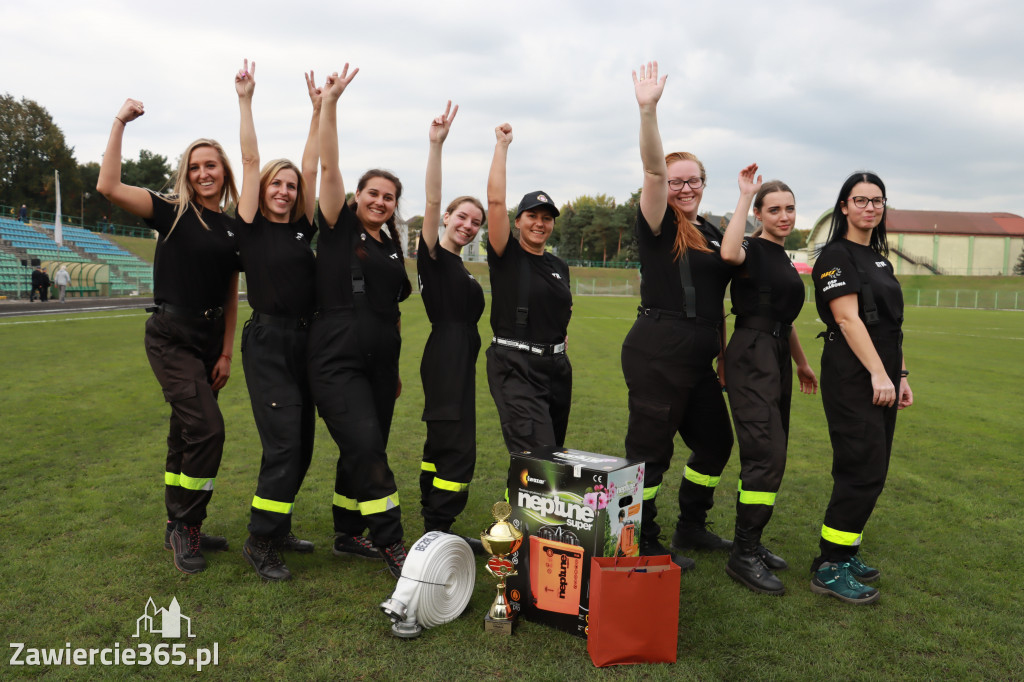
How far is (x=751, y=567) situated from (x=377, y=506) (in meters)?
2.23

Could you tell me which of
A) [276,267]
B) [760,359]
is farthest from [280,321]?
[760,359]

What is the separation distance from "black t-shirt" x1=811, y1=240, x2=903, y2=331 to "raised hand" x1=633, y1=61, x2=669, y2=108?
55.2 inches

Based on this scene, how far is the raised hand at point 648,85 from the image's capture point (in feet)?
11.7

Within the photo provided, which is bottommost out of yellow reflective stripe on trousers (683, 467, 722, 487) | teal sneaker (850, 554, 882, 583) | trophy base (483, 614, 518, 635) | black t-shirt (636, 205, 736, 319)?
trophy base (483, 614, 518, 635)

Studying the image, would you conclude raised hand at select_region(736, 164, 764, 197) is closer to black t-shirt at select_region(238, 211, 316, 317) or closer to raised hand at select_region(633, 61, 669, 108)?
raised hand at select_region(633, 61, 669, 108)

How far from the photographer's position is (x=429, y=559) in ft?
11.2

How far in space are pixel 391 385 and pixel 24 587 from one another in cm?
226

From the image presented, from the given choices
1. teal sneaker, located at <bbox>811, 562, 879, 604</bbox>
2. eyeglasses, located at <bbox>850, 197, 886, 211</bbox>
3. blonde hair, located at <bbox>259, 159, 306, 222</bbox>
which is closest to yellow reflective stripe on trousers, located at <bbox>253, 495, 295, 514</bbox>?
blonde hair, located at <bbox>259, 159, 306, 222</bbox>

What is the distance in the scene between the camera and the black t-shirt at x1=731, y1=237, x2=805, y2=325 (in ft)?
13.7

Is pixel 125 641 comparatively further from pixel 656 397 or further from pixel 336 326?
pixel 656 397

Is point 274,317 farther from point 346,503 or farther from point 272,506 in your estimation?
point 346,503

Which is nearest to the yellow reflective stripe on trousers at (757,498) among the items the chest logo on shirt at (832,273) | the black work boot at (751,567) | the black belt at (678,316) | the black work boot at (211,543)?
the black work boot at (751,567)

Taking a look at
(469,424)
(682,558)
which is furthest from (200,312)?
(682,558)

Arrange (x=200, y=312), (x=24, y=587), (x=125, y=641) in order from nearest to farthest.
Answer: (x=125, y=641) → (x=24, y=587) → (x=200, y=312)
